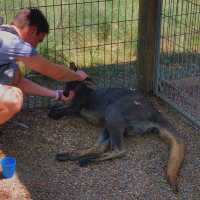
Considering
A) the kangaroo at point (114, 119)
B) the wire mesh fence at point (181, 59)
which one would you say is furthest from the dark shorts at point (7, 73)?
the wire mesh fence at point (181, 59)

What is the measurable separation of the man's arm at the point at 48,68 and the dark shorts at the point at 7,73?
19 centimetres

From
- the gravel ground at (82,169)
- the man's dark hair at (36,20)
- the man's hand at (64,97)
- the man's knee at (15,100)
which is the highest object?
the man's dark hair at (36,20)

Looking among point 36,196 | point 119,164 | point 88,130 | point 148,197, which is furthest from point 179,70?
point 36,196

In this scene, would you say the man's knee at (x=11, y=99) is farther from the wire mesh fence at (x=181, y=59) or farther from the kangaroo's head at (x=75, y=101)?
the wire mesh fence at (x=181, y=59)

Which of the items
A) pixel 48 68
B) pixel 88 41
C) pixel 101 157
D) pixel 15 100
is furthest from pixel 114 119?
pixel 88 41

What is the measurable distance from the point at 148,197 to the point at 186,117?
1530mm

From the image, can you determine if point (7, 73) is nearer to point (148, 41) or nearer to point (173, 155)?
point (173, 155)

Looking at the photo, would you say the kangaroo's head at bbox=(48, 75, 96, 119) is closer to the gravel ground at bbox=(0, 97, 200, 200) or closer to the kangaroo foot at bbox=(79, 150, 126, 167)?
the gravel ground at bbox=(0, 97, 200, 200)

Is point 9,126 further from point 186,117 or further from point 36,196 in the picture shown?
point 186,117

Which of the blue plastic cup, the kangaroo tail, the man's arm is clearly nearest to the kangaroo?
the kangaroo tail

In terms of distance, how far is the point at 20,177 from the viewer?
416 centimetres

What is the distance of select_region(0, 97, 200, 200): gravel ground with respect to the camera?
3.99m

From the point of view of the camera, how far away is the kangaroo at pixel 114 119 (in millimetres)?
4465

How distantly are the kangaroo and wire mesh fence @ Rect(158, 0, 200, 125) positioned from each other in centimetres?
57
